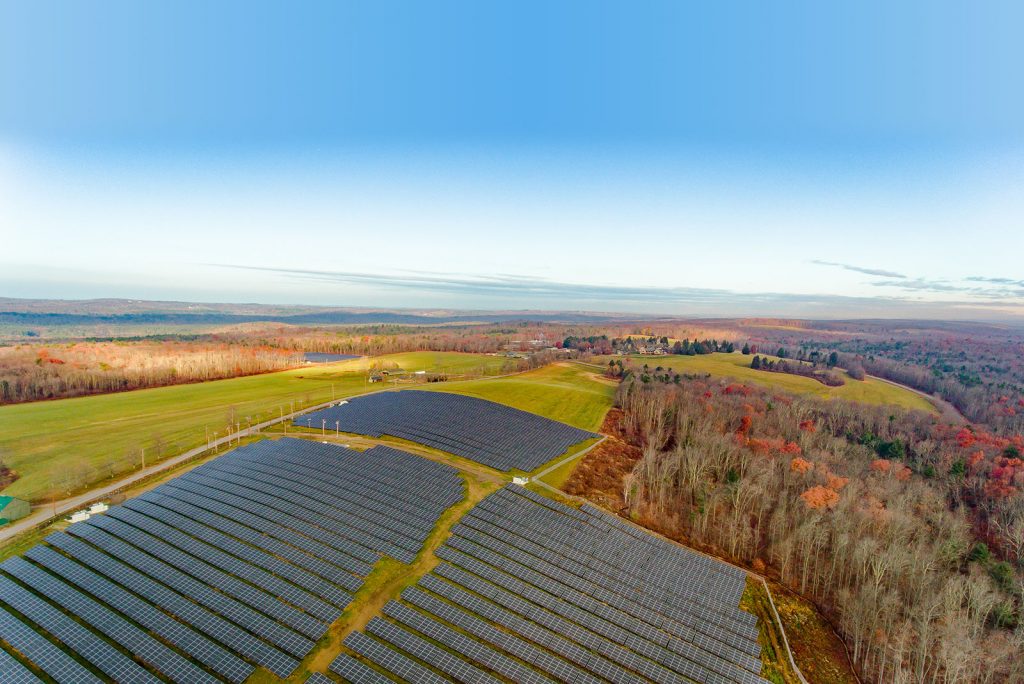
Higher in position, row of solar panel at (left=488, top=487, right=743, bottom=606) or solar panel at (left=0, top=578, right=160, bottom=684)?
solar panel at (left=0, top=578, right=160, bottom=684)

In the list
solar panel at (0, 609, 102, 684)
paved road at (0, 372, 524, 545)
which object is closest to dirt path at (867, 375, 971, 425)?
paved road at (0, 372, 524, 545)

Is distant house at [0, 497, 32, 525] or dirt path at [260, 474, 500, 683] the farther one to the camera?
distant house at [0, 497, 32, 525]

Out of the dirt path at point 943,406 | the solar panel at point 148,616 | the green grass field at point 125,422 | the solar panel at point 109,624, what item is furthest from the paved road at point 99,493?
the dirt path at point 943,406

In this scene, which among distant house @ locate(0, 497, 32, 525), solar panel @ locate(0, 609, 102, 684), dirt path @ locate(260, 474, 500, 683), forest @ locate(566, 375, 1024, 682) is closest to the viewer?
solar panel @ locate(0, 609, 102, 684)

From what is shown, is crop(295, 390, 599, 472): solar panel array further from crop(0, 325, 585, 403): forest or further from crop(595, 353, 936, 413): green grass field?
crop(595, 353, 936, 413): green grass field

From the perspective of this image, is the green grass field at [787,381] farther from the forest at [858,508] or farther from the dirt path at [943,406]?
the forest at [858,508]

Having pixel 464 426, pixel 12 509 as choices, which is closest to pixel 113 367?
pixel 12 509

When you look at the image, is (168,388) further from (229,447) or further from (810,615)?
(810,615)
